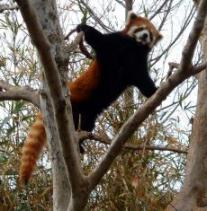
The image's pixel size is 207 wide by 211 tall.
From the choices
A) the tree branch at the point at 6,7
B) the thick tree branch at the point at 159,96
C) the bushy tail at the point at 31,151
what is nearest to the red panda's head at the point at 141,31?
the bushy tail at the point at 31,151

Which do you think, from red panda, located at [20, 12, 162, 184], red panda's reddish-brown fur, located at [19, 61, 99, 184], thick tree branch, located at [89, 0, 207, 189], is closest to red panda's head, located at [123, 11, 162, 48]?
red panda, located at [20, 12, 162, 184]

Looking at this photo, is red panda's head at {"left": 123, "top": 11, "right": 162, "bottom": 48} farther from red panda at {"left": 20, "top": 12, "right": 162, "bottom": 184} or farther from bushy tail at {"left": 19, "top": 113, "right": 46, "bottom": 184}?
bushy tail at {"left": 19, "top": 113, "right": 46, "bottom": 184}

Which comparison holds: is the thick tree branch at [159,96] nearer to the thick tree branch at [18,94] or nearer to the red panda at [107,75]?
the thick tree branch at [18,94]

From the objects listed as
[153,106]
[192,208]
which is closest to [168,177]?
[192,208]

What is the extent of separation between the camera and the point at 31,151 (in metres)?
2.79

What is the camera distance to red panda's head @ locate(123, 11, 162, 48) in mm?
3977

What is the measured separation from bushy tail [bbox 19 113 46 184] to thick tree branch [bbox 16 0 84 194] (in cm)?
60

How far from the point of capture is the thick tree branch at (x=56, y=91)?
153cm

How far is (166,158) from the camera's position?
366 cm

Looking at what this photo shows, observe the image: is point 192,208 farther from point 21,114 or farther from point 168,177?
point 21,114

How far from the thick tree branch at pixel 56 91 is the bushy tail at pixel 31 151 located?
0.60m

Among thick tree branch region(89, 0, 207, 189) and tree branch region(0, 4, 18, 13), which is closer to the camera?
thick tree branch region(89, 0, 207, 189)

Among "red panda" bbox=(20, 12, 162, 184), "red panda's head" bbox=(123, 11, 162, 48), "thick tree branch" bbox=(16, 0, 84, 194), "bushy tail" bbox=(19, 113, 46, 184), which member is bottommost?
"thick tree branch" bbox=(16, 0, 84, 194)

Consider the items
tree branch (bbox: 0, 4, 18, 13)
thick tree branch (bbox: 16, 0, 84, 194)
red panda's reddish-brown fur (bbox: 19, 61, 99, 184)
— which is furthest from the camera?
red panda's reddish-brown fur (bbox: 19, 61, 99, 184)
